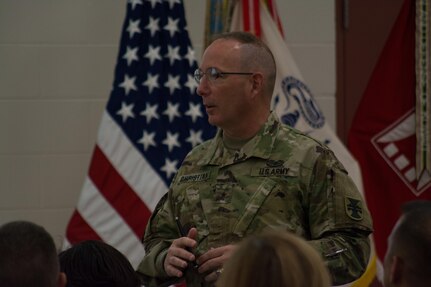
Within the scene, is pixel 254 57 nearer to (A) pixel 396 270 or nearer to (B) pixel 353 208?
(B) pixel 353 208

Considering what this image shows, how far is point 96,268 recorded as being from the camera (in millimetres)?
2469

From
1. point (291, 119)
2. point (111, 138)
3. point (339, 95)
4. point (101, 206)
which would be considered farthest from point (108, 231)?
point (339, 95)

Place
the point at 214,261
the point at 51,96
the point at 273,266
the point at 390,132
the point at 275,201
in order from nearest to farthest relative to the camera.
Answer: the point at 273,266, the point at 214,261, the point at 275,201, the point at 51,96, the point at 390,132

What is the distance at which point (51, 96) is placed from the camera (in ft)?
15.7

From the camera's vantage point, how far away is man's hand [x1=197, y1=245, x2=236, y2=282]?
2.57 meters

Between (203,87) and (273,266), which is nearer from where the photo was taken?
(273,266)

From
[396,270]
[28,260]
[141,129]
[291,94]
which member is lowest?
[141,129]

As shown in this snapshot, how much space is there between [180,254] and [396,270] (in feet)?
2.34

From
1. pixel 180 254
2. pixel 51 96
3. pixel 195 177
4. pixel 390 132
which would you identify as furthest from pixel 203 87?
pixel 390 132

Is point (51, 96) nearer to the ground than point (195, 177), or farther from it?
nearer to the ground

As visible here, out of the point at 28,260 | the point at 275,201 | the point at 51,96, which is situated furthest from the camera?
the point at 51,96

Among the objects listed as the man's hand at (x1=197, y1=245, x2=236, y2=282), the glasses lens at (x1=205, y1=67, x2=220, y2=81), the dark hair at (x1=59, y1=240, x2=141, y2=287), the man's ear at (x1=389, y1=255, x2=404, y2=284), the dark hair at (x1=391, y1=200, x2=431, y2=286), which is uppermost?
the glasses lens at (x1=205, y1=67, x2=220, y2=81)

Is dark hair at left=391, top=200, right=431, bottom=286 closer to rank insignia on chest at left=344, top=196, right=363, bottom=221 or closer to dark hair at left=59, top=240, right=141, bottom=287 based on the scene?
rank insignia on chest at left=344, top=196, right=363, bottom=221

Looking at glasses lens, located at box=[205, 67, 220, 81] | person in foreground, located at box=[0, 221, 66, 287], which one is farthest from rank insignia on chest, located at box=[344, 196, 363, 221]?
person in foreground, located at box=[0, 221, 66, 287]
